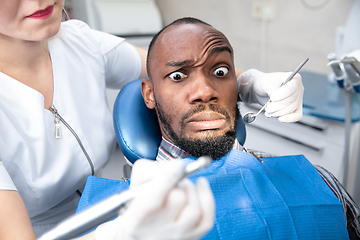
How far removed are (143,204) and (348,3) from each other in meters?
1.90

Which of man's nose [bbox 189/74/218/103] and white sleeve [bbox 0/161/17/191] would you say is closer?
white sleeve [bbox 0/161/17/191]

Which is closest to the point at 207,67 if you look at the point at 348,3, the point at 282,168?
the point at 282,168

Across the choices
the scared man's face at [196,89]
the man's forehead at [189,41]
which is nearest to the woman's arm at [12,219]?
the scared man's face at [196,89]

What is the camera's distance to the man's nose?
860mm

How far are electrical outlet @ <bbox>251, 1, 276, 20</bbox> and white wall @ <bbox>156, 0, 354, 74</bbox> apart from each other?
0.08ft

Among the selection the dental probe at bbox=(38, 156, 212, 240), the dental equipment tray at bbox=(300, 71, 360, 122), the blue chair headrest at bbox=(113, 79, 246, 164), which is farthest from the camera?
the dental equipment tray at bbox=(300, 71, 360, 122)

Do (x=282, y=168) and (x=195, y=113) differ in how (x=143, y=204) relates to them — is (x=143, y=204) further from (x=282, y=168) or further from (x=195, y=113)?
(x=282, y=168)

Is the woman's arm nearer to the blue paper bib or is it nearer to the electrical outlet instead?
the blue paper bib

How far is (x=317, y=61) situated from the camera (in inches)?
77.7

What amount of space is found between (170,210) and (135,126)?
63cm

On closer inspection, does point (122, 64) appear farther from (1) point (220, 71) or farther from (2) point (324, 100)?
(2) point (324, 100)

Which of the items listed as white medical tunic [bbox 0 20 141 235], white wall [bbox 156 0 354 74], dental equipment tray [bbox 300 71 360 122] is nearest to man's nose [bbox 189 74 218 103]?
white medical tunic [bbox 0 20 141 235]

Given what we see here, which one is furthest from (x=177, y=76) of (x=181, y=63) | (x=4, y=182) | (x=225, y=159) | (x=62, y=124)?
(x=4, y=182)

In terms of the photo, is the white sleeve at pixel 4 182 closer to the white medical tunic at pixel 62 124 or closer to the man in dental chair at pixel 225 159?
the white medical tunic at pixel 62 124
